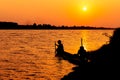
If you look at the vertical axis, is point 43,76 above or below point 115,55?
below

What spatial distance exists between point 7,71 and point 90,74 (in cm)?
1438

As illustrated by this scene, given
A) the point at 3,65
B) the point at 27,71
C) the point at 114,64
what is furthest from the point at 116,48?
the point at 3,65

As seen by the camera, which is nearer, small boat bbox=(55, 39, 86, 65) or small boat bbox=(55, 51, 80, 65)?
small boat bbox=(55, 39, 86, 65)

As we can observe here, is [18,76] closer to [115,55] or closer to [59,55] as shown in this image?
[115,55]

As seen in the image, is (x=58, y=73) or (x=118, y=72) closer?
(x=118, y=72)

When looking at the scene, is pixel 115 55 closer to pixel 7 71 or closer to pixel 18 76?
pixel 18 76

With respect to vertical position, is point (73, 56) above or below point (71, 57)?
above

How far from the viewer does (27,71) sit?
34.7 metres

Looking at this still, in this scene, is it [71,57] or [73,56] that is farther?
[71,57]

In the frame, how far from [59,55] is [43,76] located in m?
16.4

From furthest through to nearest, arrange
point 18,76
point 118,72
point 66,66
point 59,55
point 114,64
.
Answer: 1. point 59,55
2. point 66,66
3. point 18,76
4. point 114,64
5. point 118,72

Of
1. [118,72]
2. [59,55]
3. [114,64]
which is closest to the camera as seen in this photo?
[118,72]

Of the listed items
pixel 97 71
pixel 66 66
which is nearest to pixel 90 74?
pixel 97 71

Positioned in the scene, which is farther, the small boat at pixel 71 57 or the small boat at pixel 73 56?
the small boat at pixel 71 57
